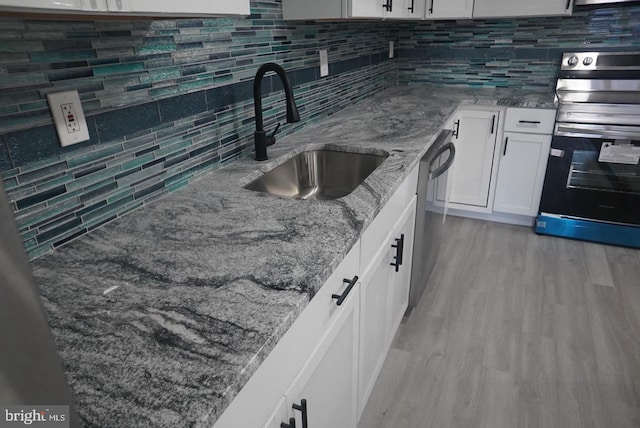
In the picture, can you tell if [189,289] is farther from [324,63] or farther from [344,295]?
[324,63]

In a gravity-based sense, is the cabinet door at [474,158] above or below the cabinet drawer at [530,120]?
below

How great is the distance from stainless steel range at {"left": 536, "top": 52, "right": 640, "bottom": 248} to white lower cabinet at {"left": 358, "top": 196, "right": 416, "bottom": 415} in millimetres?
1388

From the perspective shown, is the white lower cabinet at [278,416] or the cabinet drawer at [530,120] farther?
the cabinet drawer at [530,120]

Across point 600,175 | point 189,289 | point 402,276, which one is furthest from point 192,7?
point 600,175

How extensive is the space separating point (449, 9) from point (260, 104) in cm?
187

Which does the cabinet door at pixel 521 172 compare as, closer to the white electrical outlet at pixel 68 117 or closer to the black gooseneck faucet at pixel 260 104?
the black gooseneck faucet at pixel 260 104

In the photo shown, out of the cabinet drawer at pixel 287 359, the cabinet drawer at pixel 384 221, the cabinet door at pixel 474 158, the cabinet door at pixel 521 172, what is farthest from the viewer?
the cabinet door at pixel 474 158

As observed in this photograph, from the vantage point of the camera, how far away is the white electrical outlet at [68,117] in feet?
2.83

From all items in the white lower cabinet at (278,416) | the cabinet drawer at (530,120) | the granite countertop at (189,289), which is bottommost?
the white lower cabinet at (278,416)

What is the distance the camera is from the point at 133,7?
654mm

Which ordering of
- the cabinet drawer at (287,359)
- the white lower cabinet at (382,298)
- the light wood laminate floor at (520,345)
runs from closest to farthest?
the cabinet drawer at (287,359) < the white lower cabinet at (382,298) < the light wood laminate floor at (520,345)

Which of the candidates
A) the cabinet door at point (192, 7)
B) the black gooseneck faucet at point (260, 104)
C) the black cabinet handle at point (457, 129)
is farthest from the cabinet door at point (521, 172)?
the cabinet door at point (192, 7)

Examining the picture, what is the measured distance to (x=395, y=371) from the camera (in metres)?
1.68

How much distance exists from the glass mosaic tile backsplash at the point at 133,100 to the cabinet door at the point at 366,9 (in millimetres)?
310
